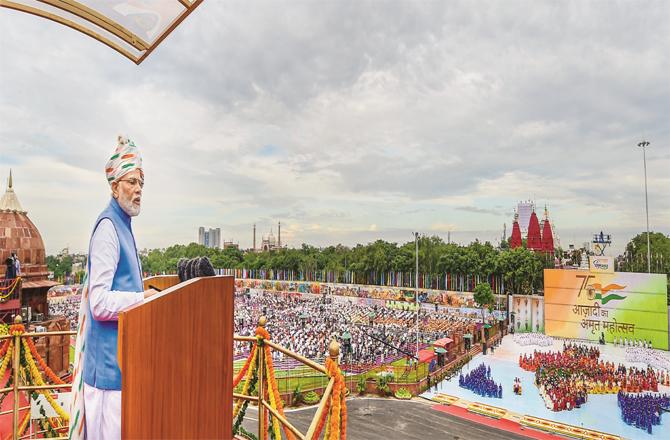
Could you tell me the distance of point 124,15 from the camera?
2930mm

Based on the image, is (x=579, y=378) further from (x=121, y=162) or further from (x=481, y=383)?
(x=121, y=162)

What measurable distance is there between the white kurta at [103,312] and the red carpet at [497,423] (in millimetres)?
11797

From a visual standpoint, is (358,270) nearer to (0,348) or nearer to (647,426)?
(647,426)

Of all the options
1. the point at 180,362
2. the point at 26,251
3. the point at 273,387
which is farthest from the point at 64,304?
the point at 180,362

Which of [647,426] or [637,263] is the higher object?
[637,263]

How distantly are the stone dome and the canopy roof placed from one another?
34.8ft

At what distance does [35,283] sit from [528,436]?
562 inches

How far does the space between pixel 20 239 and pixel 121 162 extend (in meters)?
12.0

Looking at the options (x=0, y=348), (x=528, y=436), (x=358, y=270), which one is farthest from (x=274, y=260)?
(x=0, y=348)

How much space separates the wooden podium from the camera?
1641 mm

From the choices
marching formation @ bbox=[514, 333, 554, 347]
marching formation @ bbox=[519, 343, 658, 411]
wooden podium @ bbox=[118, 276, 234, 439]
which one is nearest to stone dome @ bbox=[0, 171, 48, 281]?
wooden podium @ bbox=[118, 276, 234, 439]

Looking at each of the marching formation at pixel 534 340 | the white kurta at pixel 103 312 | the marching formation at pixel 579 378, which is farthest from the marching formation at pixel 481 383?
the white kurta at pixel 103 312

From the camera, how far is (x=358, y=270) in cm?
4106

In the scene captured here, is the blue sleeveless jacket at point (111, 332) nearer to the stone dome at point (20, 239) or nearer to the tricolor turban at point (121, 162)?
the tricolor turban at point (121, 162)
